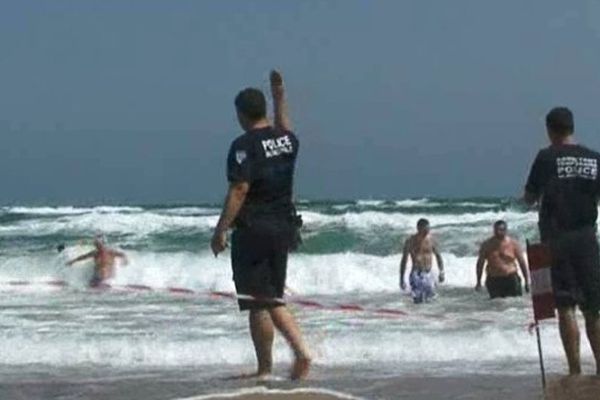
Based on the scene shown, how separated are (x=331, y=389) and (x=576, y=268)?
5.48 feet

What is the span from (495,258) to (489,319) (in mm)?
3005

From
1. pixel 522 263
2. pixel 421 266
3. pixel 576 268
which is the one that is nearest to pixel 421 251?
pixel 421 266

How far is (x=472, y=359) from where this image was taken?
37.1ft

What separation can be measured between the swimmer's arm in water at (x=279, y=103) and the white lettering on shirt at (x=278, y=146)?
0.27 metres

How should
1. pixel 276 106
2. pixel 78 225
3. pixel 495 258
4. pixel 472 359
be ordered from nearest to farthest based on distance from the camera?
pixel 276 106, pixel 472 359, pixel 495 258, pixel 78 225

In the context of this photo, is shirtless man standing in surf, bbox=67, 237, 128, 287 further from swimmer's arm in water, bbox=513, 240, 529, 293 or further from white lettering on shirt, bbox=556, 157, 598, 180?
white lettering on shirt, bbox=556, 157, 598, 180

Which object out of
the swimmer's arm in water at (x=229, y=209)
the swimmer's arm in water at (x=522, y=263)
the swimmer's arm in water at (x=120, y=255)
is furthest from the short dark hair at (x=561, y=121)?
the swimmer's arm in water at (x=120, y=255)

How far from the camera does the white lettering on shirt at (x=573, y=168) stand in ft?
24.0

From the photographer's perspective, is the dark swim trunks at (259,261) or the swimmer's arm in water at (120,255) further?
the swimmer's arm in water at (120,255)

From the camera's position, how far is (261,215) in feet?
22.5

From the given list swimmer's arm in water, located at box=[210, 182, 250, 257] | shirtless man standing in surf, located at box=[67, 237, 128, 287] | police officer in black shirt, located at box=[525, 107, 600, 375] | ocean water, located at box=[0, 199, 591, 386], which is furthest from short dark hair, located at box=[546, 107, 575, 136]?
shirtless man standing in surf, located at box=[67, 237, 128, 287]

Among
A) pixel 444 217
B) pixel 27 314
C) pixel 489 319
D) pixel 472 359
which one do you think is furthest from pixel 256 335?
pixel 444 217

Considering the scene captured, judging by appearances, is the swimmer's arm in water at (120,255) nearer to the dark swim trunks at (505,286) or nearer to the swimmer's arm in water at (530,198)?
the dark swim trunks at (505,286)

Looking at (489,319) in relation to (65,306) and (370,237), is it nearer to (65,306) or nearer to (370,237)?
(65,306)
